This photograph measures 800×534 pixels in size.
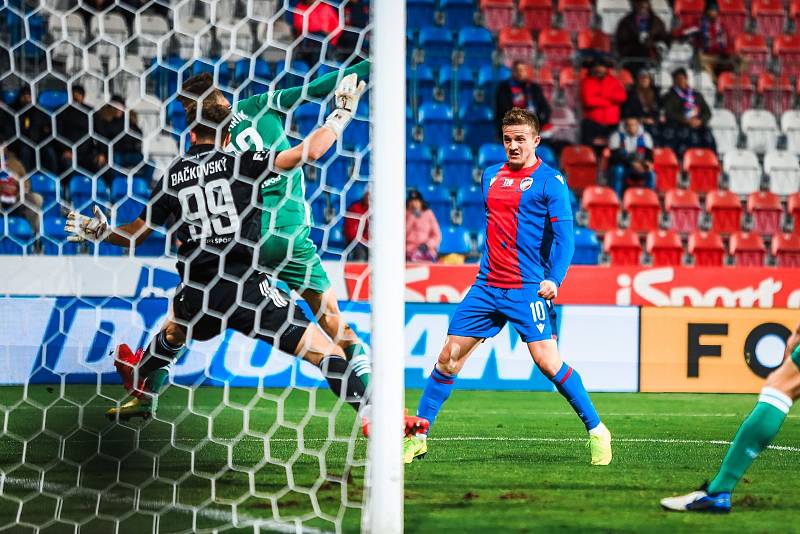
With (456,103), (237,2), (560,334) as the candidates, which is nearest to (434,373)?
→ (560,334)

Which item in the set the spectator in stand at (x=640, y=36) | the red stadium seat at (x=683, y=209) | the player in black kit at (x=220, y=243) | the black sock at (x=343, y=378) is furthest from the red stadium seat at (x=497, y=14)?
the black sock at (x=343, y=378)

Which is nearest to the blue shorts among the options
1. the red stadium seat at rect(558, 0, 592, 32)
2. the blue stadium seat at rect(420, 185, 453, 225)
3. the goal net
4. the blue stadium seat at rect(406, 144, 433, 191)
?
the goal net

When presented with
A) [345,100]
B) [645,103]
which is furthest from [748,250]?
[345,100]

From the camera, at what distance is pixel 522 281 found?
5.38 m

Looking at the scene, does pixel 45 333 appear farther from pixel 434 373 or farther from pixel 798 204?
pixel 798 204

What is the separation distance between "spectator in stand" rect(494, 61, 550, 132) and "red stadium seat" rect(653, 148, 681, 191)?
1536 millimetres

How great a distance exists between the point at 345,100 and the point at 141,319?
4821mm

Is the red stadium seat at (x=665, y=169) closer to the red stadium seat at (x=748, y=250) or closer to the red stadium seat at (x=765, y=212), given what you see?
the red stadium seat at (x=765, y=212)

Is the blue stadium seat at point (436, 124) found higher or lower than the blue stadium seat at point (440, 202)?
higher

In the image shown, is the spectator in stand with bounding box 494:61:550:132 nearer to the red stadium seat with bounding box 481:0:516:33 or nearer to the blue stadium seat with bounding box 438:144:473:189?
the blue stadium seat with bounding box 438:144:473:189

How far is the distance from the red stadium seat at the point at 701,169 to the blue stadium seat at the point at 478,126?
7.69 ft

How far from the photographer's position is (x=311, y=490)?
444 cm

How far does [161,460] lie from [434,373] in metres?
1.44

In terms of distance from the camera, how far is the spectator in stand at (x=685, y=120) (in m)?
12.9
